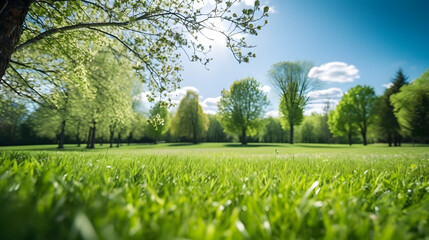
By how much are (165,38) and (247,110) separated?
1437 inches

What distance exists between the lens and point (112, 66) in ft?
60.9

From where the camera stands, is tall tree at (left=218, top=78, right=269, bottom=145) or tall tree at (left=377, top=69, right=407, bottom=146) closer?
tall tree at (left=377, top=69, right=407, bottom=146)

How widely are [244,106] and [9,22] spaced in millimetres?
38313

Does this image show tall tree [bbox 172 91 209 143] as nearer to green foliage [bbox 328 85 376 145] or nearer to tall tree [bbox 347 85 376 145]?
green foliage [bbox 328 85 376 145]

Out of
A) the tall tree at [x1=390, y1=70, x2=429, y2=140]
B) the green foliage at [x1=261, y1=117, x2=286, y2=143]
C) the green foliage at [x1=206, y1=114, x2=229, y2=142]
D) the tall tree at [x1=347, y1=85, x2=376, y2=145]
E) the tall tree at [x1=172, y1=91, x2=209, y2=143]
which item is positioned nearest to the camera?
the tall tree at [x1=390, y1=70, x2=429, y2=140]

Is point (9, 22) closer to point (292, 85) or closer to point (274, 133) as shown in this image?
point (292, 85)

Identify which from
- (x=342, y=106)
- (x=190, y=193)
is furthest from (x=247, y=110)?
(x=190, y=193)

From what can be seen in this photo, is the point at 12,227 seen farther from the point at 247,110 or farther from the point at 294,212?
the point at 247,110

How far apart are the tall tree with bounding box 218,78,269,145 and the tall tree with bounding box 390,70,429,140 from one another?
2120cm

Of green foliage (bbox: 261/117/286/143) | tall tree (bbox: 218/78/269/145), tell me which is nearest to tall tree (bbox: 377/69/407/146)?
tall tree (bbox: 218/78/269/145)

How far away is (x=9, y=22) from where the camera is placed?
3262 mm

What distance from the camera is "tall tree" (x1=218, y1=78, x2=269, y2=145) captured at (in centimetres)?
4006

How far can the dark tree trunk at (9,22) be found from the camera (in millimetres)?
3211

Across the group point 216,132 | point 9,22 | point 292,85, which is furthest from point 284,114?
point 9,22
